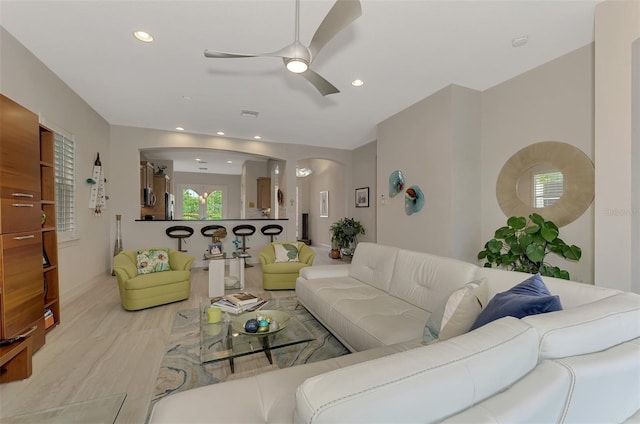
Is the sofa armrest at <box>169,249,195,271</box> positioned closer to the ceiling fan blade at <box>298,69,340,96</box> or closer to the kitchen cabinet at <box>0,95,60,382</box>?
the kitchen cabinet at <box>0,95,60,382</box>

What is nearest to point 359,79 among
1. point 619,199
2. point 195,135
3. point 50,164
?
point 619,199

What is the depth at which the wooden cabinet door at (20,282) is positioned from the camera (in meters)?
2.04

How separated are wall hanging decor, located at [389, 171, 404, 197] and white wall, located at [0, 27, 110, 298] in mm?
4627

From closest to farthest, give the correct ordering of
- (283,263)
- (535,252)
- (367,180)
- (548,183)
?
(535,252)
(548,183)
(283,263)
(367,180)

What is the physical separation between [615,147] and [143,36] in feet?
13.5

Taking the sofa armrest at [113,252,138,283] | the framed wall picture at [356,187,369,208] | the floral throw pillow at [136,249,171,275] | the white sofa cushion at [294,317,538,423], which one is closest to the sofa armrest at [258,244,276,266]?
the floral throw pillow at [136,249,171,275]

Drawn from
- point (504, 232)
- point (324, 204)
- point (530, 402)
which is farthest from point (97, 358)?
point (324, 204)

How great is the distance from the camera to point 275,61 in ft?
9.86

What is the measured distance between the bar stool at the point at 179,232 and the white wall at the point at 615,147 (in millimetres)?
6028

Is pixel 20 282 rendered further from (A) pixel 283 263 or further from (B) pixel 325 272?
(A) pixel 283 263

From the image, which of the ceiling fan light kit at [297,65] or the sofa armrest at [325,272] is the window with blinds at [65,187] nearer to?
the sofa armrest at [325,272]

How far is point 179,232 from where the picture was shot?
5.73 metres

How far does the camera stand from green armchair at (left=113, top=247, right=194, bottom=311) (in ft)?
10.7

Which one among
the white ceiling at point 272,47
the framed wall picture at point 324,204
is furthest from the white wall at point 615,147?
the framed wall picture at point 324,204
